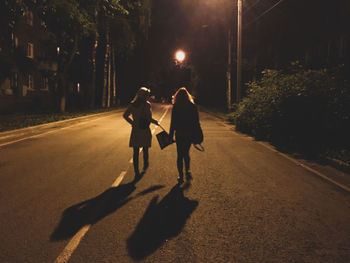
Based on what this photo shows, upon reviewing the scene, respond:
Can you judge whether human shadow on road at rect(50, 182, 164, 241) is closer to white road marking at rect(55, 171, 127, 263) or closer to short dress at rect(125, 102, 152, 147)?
white road marking at rect(55, 171, 127, 263)

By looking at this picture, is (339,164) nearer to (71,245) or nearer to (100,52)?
(71,245)

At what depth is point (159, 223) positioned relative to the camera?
421cm

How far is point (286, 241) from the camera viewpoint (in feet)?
12.1

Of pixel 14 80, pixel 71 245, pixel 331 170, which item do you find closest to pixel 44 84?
pixel 14 80

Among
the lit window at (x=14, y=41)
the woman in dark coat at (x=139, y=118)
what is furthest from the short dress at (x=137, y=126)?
the lit window at (x=14, y=41)

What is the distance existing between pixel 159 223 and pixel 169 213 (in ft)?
1.27

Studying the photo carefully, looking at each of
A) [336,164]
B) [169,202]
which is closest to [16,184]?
[169,202]

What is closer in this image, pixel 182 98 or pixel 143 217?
pixel 143 217

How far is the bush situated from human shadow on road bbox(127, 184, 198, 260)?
6.27 m

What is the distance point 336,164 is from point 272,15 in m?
23.6

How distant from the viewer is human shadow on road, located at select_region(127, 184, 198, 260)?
3.53 metres

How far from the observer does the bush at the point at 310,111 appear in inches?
401

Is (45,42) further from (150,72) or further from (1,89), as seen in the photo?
(150,72)

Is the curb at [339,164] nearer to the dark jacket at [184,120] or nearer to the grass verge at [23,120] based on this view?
the dark jacket at [184,120]
